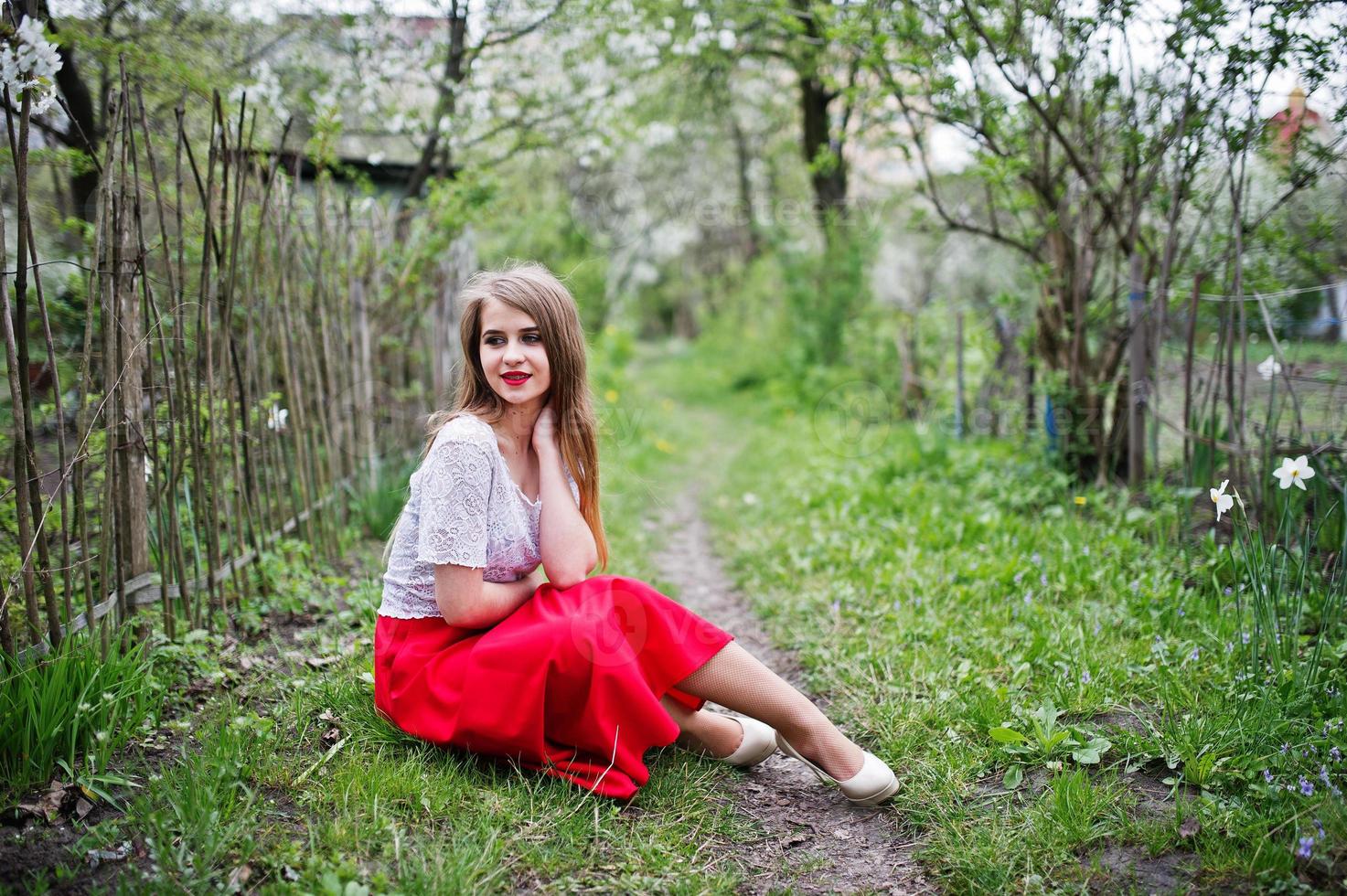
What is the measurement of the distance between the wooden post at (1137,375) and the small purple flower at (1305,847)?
2818 millimetres

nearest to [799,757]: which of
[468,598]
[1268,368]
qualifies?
[468,598]

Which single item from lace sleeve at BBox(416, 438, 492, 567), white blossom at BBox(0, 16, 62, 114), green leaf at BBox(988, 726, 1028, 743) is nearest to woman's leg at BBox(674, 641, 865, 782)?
green leaf at BBox(988, 726, 1028, 743)

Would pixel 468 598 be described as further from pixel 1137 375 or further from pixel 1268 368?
pixel 1137 375

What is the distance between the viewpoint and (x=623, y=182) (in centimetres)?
1777

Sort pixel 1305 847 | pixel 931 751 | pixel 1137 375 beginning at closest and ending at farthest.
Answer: pixel 1305 847 < pixel 931 751 < pixel 1137 375

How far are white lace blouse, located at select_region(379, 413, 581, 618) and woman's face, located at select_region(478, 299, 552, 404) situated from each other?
5.5 inches

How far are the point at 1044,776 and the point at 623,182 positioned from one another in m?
16.9

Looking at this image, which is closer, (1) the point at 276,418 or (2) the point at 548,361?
(2) the point at 548,361

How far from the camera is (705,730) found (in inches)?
93.4

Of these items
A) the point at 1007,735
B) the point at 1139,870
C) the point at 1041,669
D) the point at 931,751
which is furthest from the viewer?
the point at 1041,669

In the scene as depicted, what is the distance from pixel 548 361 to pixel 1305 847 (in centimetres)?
206

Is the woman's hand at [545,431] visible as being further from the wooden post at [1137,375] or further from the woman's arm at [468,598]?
the wooden post at [1137,375]

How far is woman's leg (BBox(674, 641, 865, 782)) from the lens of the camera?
7.26 ft

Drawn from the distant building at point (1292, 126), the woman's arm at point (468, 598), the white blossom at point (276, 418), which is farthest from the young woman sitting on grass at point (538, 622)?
the distant building at point (1292, 126)
